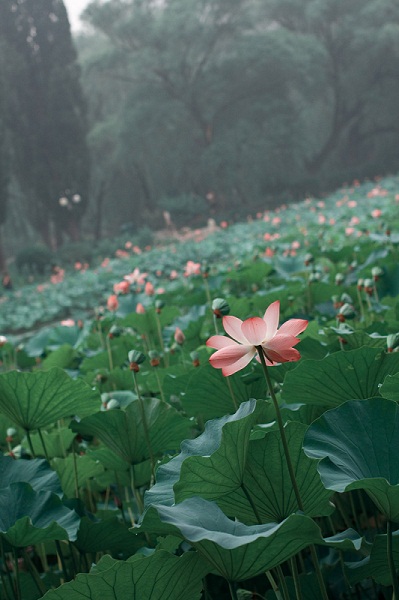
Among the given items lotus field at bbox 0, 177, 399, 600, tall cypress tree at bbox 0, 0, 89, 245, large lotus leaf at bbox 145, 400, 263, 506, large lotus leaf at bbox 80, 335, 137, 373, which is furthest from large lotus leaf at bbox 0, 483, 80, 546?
tall cypress tree at bbox 0, 0, 89, 245

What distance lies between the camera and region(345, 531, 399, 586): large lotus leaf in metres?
0.72

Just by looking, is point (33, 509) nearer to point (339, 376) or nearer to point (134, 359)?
point (134, 359)

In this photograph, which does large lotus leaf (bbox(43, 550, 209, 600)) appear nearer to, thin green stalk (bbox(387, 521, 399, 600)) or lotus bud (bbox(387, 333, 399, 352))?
thin green stalk (bbox(387, 521, 399, 600))

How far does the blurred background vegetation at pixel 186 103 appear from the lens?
1625 cm

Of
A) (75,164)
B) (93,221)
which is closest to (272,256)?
(75,164)

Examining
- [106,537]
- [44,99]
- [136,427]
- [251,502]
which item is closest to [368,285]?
[136,427]

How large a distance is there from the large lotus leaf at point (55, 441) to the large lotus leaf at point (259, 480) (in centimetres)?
65

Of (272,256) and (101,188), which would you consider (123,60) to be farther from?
(272,256)

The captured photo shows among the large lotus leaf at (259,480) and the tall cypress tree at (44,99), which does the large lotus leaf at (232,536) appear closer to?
the large lotus leaf at (259,480)

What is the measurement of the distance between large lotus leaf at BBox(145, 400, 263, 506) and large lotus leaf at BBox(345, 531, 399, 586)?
0.51 ft

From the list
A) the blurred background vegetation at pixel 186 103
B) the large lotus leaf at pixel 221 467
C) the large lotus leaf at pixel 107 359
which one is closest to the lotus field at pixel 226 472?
the large lotus leaf at pixel 221 467

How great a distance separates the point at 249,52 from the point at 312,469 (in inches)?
751

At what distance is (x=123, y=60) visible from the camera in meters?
19.4

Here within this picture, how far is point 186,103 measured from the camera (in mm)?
19641
